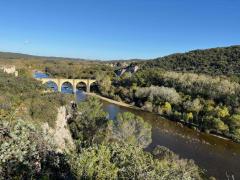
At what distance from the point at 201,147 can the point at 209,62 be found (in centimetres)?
6577

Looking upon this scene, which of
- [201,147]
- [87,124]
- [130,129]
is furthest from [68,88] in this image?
[130,129]

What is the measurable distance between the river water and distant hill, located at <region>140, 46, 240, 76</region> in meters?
39.2

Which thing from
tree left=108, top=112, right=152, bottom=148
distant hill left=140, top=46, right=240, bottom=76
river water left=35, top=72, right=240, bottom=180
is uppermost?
distant hill left=140, top=46, right=240, bottom=76

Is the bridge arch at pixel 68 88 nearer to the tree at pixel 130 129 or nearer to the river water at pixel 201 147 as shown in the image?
the river water at pixel 201 147

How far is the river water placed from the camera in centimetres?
3394

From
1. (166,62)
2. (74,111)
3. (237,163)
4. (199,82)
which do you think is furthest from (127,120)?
(166,62)

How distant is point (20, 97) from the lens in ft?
98.1

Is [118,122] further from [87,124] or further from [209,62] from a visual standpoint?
[209,62]

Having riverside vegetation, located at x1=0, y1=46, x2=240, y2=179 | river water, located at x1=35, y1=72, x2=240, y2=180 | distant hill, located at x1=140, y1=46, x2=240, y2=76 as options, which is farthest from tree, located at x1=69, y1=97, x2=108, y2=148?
distant hill, located at x1=140, y1=46, x2=240, y2=76

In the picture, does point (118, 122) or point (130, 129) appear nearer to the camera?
point (130, 129)

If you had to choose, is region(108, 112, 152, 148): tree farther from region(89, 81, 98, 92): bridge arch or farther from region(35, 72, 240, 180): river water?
region(89, 81, 98, 92): bridge arch

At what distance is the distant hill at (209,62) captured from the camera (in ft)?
293

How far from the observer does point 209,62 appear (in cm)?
10088

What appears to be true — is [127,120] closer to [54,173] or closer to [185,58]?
[54,173]
